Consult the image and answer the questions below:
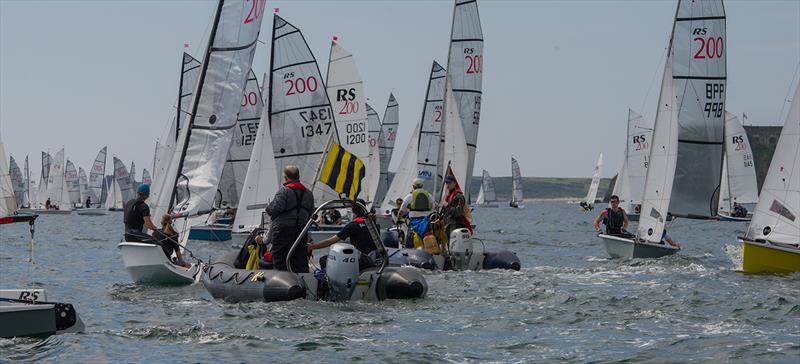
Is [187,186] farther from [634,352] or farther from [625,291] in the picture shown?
[634,352]

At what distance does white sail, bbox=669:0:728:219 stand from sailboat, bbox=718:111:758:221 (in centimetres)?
3487

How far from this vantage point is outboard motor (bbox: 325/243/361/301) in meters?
14.8

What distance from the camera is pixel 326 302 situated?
584 inches

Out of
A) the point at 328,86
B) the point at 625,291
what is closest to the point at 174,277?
the point at 625,291

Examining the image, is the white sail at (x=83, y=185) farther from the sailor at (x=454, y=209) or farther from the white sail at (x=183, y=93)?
the sailor at (x=454, y=209)

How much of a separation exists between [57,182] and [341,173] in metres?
78.3

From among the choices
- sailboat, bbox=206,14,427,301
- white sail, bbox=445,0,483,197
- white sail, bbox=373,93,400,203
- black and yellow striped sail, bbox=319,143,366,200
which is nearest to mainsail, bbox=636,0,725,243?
white sail, bbox=445,0,483,197

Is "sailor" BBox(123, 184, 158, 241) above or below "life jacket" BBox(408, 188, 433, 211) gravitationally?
below

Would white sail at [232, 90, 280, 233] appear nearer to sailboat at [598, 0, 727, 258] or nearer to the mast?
the mast

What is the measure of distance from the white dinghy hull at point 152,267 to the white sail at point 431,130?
18.3 meters

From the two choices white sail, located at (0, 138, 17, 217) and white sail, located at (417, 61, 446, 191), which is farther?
white sail, located at (417, 61, 446, 191)

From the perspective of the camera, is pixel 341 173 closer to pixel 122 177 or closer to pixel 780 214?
pixel 780 214

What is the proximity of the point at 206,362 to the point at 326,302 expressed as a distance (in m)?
4.07

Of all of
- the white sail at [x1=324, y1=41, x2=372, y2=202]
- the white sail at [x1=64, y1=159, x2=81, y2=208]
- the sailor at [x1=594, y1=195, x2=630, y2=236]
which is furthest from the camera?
the white sail at [x1=64, y1=159, x2=81, y2=208]
